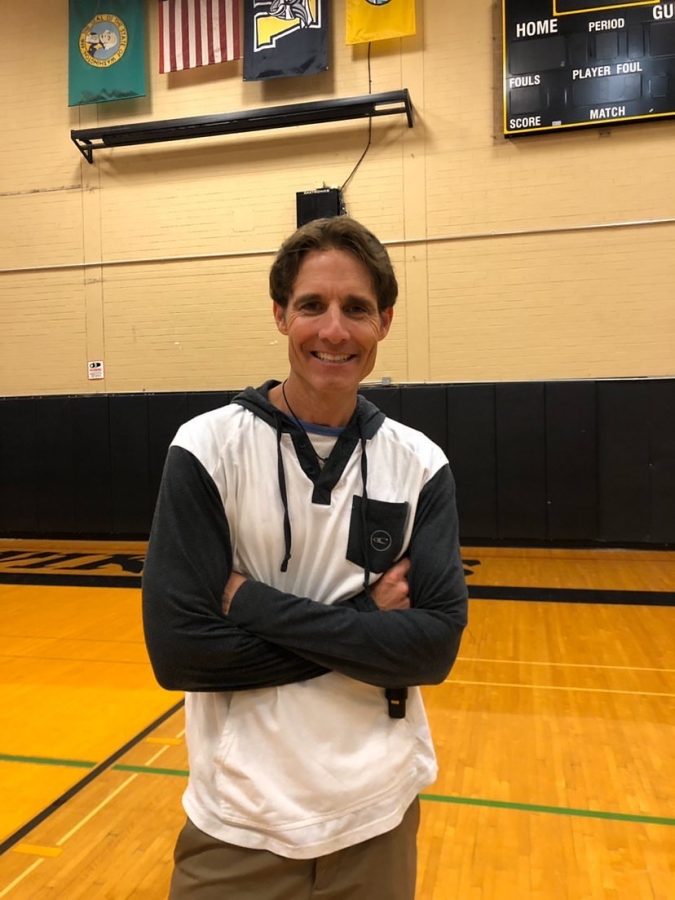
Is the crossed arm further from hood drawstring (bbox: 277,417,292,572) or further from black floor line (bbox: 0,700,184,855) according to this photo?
black floor line (bbox: 0,700,184,855)

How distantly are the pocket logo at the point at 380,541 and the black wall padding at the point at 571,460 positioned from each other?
684cm

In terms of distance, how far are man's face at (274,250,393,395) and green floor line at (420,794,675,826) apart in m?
2.00

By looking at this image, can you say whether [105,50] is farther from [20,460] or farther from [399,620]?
[399,620]

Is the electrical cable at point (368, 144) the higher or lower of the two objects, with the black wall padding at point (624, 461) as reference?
higher

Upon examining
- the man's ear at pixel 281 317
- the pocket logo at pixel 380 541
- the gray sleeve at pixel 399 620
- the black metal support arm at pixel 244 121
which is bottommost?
the gray sleeve at pixel 399 620

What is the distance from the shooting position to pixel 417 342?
7984 millimetres

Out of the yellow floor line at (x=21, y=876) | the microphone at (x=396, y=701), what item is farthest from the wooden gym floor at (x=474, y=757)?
the microphone at (x=396, y=701)

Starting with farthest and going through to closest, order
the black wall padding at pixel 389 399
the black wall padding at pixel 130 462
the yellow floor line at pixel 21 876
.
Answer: the black wall padding at pixel 130 462 < the black wall padding at pixel 389 399 < the yellow floor line at pixel 21 876

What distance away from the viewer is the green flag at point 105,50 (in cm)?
847

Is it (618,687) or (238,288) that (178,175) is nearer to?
(238,288)

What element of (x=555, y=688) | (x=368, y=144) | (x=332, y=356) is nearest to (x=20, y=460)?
(x=368, y=144)

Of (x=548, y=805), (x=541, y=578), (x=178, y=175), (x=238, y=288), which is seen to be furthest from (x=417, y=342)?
(x=548, y=805)

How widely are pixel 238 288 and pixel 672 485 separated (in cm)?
527

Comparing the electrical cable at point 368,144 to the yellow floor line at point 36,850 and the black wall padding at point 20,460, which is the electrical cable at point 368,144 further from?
the yellow floor line at point 36,850
